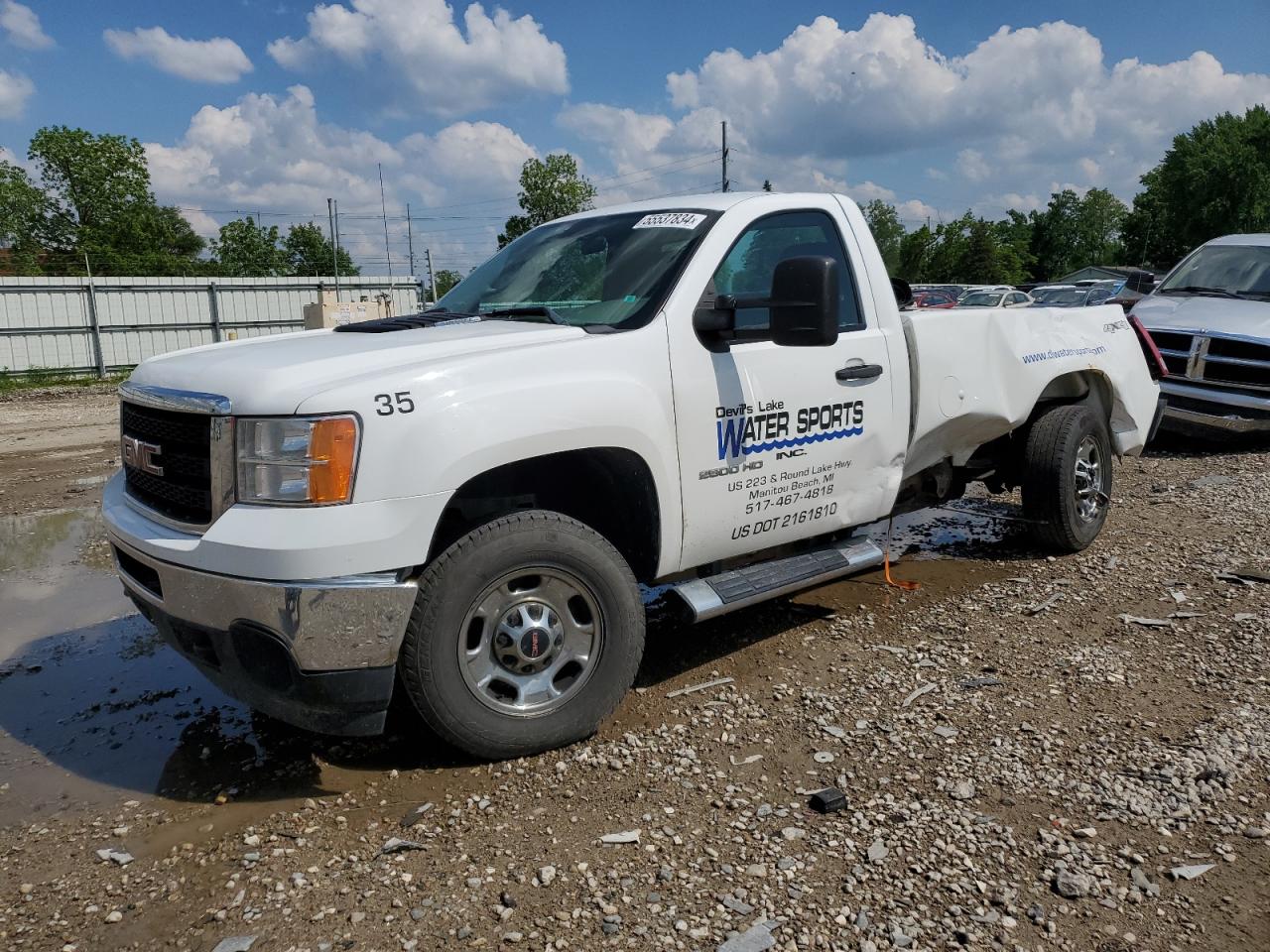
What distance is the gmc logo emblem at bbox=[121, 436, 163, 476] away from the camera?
331 centimetres

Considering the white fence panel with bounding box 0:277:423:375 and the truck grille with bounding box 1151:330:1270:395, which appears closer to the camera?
the truck grille with bounding box 1151:330:1270:395

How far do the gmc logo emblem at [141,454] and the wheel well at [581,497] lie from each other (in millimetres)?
1022

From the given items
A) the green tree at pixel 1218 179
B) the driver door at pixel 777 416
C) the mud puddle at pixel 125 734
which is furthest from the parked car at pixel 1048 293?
the green tree at pixel 1218 179

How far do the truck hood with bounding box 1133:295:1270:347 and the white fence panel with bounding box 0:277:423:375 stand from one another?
54.0 feet

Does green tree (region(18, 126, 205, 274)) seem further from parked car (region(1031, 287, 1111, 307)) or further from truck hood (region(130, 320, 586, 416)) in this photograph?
truck hood (region(130, 320, 586, 416))

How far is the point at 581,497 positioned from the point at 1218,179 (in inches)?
2710

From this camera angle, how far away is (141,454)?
3.42 m

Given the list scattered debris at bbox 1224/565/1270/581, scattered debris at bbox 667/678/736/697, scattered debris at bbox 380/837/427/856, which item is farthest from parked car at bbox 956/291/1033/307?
scattered debris at bbox 380/837/427/856

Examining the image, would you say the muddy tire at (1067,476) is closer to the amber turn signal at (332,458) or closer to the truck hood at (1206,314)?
the amber turn signal at (332,458)

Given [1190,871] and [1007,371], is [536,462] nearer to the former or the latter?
[1190,871]

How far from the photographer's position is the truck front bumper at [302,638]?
2.85 metres

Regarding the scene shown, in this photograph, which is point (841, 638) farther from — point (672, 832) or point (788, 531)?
point (672, 832)

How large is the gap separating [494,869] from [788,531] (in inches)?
78.3

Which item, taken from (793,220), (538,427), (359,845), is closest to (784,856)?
(359,845)
